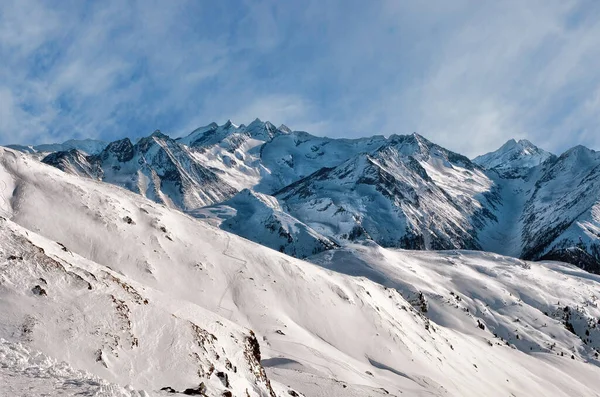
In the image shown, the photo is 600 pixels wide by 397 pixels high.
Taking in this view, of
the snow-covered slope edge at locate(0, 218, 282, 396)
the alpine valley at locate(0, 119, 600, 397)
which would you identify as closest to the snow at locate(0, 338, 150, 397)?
the alpine valley at locate(0, 119, 600, 397)

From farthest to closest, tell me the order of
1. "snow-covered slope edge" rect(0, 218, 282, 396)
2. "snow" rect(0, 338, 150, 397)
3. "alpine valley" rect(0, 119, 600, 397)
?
"alpine valley" rect(0, 119, 600, 397) → "snow-covered slope edge" rect(0, 218, 282, 396) → "snow" rect(0, 338, 150, 397)

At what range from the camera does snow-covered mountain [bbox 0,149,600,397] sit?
801 inches

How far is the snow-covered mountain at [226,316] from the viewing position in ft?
66.7

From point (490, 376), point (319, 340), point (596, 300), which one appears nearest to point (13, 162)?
point (319, 340)

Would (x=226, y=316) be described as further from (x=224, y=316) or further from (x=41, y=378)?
(x=41, y=378)

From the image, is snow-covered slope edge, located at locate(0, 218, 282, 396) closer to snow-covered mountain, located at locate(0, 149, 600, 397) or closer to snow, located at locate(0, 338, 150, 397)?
snow-covered mountain, located at locate(0, 149, 600, 397)

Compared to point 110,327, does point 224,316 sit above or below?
below

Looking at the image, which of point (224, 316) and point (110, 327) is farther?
point (224, 316)

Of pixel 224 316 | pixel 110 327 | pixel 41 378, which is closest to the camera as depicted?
pixel 41 378

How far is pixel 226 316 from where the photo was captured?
45812 millimetres

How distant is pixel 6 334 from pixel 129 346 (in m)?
4.72

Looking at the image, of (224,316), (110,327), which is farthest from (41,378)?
(224,316)

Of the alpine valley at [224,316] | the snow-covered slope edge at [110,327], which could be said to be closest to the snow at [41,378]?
the alpine valley at [224,316]

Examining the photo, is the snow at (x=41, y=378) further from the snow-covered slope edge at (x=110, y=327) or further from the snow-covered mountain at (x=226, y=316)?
the snow-covered slope edge at (x=110, y=327)
